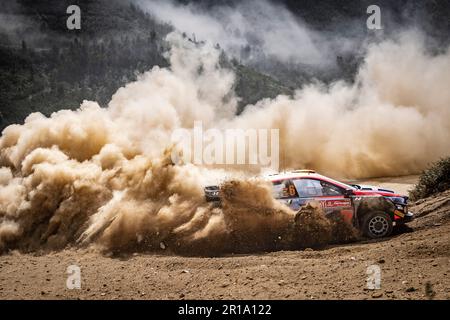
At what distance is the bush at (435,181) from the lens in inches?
430

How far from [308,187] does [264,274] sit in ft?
9.14

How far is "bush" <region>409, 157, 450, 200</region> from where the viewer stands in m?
10.9

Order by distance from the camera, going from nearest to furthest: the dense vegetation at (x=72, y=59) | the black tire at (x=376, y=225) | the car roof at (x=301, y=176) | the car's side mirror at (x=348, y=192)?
the black tire at (x=376, y=225), the car's side mirror at (x=348, y=192), the car roof at (x=301, y=176), the dense vegetation at (x=72, y=59)

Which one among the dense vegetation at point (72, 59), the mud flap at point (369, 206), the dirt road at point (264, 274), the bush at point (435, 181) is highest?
the dense vegetation at point (72, 59)

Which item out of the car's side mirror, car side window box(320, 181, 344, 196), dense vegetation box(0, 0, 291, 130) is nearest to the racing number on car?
car side window box(320, 181, 344, 196)

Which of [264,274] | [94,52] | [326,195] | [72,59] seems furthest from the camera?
[94,52]

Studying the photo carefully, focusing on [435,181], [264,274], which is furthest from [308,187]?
[435,181]

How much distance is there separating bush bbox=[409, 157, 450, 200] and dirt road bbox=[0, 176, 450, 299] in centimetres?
243

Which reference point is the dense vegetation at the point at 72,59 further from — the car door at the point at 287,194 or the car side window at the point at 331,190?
the car side window at the point at 331,190

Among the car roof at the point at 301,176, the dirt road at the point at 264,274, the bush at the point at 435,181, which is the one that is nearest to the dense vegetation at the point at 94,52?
the bush at the point at 435,181

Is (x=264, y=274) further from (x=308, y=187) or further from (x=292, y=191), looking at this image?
(x=308, y=187)

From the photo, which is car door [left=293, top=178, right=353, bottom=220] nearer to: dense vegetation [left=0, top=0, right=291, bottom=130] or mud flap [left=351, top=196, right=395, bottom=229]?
mud flap [left=351, top=196, right=395, bottom=229]

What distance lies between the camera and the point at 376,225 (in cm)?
869

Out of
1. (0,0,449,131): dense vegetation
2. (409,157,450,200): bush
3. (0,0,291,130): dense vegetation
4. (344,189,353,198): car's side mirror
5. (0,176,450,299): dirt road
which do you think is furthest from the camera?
(0,0,449,131): dense vegetation
